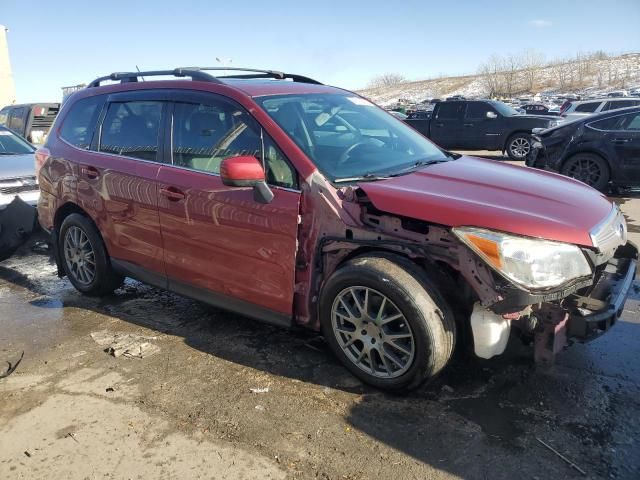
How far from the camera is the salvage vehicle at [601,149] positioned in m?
8.73

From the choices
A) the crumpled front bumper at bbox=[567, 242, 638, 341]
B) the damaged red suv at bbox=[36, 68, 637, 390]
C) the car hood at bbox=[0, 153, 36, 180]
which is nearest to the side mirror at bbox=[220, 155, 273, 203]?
the damaged red suv at bbox=[36, 68, 637, 390]

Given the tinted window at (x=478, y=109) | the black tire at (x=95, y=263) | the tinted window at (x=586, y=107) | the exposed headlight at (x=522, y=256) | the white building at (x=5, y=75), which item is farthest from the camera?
the white building at (x=5, y=75)

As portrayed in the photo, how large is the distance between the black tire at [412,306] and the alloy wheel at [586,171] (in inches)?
288

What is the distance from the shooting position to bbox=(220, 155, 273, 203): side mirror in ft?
10.3

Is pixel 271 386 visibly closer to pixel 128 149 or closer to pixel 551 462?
pixel 551 462

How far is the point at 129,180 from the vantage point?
4.14 metres

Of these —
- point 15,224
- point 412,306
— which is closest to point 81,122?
point 15,224

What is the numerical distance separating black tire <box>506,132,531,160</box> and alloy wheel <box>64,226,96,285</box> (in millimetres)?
12542

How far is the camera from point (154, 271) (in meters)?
4.20

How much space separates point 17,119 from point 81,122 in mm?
10203

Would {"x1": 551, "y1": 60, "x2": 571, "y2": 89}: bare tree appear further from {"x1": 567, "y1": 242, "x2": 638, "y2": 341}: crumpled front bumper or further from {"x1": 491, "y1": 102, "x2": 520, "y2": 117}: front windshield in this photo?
{"x1": 567, "y1": 242, "x2": 638, "y2": 341}: crumpled front bumper

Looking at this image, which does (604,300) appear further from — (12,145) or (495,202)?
(12,145)

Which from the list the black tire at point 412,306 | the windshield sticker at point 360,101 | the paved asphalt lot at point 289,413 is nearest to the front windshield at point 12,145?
the paved asphalt lot at point 289,413

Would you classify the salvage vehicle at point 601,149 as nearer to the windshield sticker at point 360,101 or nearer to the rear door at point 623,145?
the rear door at point 623,145
